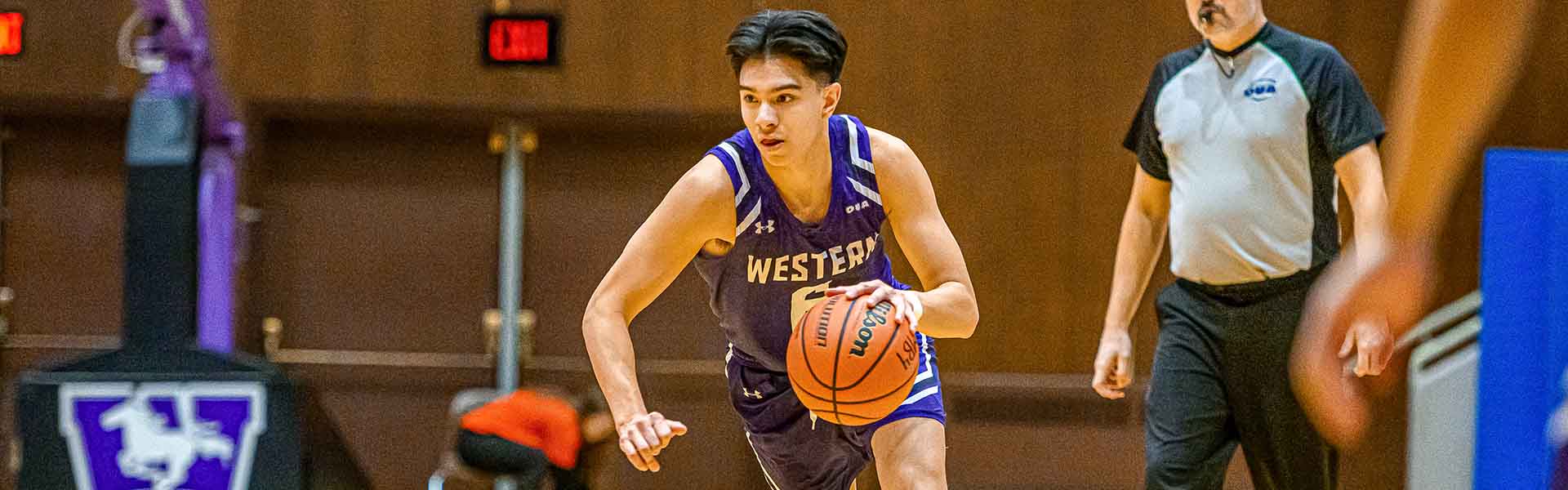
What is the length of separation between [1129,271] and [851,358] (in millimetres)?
1272

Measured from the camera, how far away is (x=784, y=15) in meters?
3.38

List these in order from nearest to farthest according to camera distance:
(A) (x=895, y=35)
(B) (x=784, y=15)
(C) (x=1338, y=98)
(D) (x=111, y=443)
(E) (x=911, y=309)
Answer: (E) (x=911, y=309) → (B) (x=784, y=15) → (C) (x=1338, y=98) → (D) (x=111, y=443) → (A) (x=895, y=35)

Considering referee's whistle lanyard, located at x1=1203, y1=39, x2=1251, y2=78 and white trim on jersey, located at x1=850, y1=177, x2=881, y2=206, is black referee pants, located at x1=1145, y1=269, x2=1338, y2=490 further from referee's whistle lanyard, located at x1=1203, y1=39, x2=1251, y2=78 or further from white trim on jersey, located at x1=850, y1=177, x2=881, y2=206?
white trim on jersey, located at x1=850, y1=177, x2=881, y2=206

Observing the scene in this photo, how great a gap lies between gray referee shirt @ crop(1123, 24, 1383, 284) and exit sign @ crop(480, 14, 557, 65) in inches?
148

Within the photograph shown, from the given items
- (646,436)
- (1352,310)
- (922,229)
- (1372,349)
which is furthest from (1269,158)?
(1352,310)

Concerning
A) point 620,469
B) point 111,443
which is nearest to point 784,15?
point 111,443

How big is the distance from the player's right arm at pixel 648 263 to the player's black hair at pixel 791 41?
0.27 metres

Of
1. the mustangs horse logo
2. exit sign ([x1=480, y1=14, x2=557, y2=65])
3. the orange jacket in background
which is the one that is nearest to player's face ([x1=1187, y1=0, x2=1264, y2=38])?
the orange jacket in background

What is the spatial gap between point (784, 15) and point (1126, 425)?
161 inches

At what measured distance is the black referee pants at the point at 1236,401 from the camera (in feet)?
12.0

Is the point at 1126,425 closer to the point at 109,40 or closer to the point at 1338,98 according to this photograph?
the point at 1338,98

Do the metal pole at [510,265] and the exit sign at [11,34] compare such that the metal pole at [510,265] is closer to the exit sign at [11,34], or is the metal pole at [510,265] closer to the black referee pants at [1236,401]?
the exit sign at [11,34]

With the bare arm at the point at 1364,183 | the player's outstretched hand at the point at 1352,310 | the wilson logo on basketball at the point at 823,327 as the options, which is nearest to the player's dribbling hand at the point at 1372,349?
the bare arm at the point at 1364,183

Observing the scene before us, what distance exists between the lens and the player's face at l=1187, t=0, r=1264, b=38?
3824 mm
